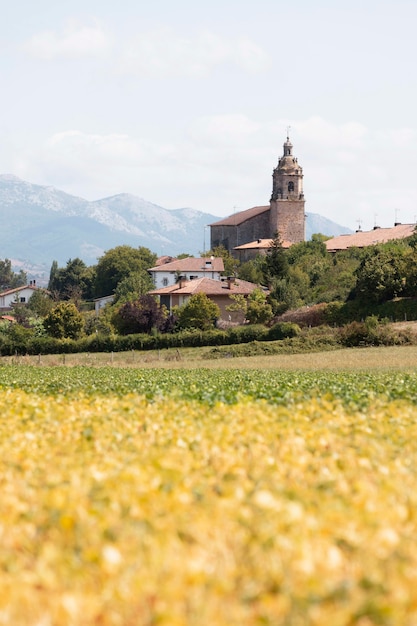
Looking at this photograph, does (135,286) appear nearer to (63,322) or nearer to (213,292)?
(213,292)

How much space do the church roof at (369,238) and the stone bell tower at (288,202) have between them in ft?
39.7

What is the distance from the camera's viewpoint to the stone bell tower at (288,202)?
164125 mm

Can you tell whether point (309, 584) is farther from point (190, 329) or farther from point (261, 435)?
point (190, 329)

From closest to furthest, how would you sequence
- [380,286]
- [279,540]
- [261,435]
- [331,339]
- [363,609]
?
1. [363,609]
2. [279,540]
3. [261,435]
4. [331,339]
5. [380,286]

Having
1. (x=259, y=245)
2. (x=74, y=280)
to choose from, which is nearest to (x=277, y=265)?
(x=259, y=245)

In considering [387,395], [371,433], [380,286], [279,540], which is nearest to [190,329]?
[380,286]

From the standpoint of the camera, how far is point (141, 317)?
87625mm

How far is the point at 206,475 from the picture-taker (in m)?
10.6

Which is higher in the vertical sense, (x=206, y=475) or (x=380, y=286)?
(x=380, y=286)

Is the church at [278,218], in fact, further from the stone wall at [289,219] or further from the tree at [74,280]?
the tree at [74,280]

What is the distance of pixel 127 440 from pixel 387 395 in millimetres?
10150

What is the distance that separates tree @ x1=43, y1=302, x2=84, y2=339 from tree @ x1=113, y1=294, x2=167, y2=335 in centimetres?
448

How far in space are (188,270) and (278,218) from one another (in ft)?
99.1

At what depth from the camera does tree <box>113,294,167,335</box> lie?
87.9m
